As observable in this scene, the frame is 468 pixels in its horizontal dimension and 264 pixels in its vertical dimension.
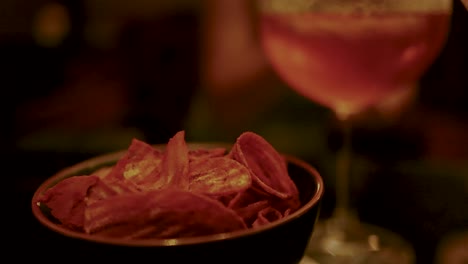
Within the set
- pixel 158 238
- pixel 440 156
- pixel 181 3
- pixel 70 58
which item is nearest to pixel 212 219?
pixel 158 238

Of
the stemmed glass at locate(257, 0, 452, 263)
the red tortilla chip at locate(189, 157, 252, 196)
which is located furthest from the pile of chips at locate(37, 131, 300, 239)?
the stemmed glass at locate(257, 0, 452, 263)

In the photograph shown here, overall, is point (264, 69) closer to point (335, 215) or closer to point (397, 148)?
→ point (397, 148)

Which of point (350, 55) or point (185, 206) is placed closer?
point (185, 206)

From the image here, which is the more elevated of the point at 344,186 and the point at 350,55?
the point at 350,55

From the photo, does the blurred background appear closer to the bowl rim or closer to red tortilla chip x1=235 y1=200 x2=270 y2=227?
the bowl rim

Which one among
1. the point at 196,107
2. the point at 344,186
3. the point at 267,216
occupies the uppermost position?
the point at 267,216

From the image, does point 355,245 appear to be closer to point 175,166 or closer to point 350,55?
point 350,55

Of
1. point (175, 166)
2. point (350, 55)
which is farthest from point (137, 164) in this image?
point (350, 55)
